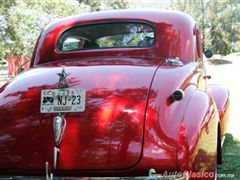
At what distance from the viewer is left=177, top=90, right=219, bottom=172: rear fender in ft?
9.53

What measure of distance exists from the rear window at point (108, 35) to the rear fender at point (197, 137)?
44.2 inches

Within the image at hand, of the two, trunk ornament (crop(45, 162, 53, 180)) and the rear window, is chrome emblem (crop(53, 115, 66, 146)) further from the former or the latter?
the rear window

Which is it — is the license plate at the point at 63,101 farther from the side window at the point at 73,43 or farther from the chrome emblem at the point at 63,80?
the side window at the point at 73,43

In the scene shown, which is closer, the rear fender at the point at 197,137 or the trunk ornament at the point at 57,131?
the rear fender at the point at 197,137

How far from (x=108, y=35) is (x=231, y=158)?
202 centimetres

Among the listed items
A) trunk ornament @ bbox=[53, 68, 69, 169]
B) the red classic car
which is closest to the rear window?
the red classic car

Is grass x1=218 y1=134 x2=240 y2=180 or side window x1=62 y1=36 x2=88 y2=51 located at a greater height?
side window x1=62 y1=36 x2=88 y2=51

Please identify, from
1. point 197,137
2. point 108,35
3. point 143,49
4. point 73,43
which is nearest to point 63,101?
point 197,137

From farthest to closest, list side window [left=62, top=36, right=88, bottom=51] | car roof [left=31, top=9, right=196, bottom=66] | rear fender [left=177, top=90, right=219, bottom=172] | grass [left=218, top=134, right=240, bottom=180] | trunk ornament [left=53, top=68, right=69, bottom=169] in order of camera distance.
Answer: grass [left=218, top=134, right=240, bottom=180] < side window [left=62, top=36, right=88, bottom=51] < car roof [left=31, top=9, right=196, bottom=66] < trunk ornament [left=53, top=68, right=69, bottom=169] < rear fender [left=177, top=90, right=219, bottom=172]

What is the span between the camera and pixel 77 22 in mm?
4578

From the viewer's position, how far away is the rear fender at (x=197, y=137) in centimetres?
290

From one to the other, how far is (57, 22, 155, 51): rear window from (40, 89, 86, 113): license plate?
1.24 m

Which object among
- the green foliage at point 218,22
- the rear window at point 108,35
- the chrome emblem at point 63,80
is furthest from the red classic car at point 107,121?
the green foliage at point 218,22

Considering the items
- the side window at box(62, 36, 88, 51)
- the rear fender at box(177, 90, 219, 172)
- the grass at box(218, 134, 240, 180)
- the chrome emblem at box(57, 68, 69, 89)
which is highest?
the side window at box(62, 36, 88, 51)
